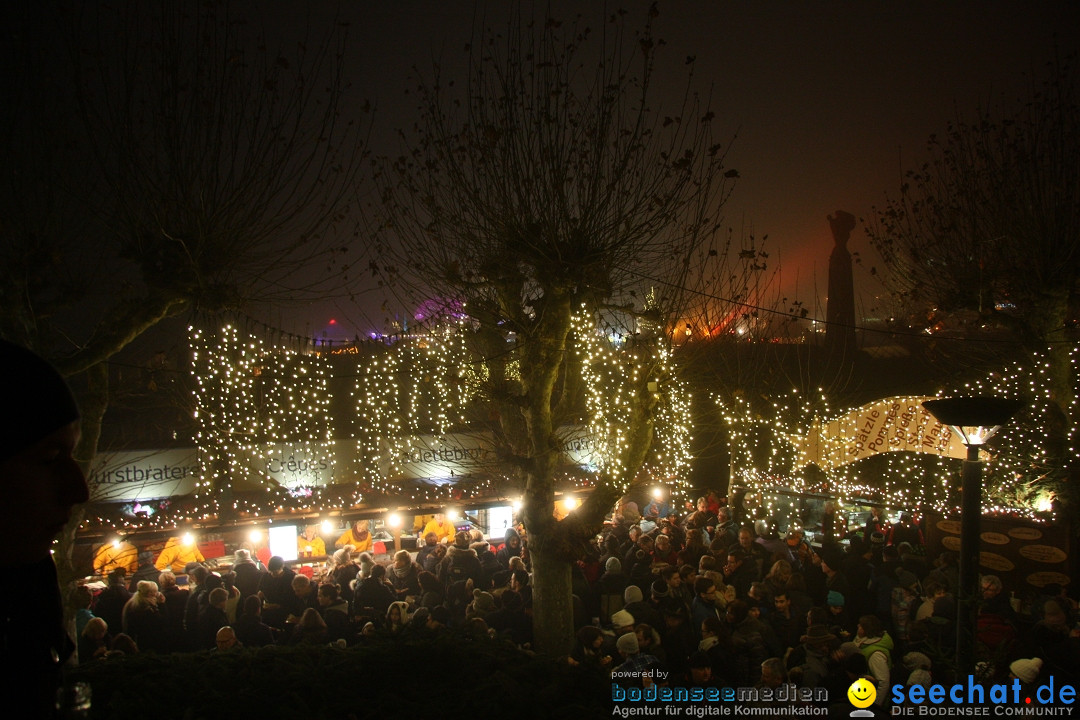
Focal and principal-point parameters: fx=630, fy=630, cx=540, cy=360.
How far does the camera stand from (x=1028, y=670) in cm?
533

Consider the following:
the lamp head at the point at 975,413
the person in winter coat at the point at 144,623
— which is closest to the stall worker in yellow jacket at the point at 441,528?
the person in winter coat at the point at 144,623

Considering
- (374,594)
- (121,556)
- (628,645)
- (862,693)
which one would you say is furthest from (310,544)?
(862,693)

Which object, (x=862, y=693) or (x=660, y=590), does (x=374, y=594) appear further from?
(x=862, y=693)

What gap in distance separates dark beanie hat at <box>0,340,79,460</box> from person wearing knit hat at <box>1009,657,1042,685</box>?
6965 mm

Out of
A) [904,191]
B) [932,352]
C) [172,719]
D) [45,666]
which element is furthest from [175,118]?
[932,352]

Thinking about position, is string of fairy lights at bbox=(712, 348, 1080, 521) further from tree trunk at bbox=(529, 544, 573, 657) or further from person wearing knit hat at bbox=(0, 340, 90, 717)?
person wearing knit hat at bbox=(0, 340, 90, 717)

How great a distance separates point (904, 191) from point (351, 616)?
10618 mm

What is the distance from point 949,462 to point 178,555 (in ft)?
47.6

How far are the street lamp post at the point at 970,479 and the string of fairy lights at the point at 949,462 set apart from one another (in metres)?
2.98

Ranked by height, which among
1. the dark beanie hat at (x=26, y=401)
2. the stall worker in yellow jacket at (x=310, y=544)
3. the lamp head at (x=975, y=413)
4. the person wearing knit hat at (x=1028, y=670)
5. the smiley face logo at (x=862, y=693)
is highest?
the dark beanie hat at (x=26, y=401)

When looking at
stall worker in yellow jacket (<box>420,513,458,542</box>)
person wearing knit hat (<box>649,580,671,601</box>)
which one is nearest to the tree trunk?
person wearing knit hat (<box>649,580,671,601</box>)

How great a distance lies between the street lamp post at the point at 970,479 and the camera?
4758 mm

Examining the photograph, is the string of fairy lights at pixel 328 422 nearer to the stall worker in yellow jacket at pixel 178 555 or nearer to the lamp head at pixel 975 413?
the stall worker in yellow jacket at pixel 178 555

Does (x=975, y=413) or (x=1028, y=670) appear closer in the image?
(x=975, y=413)
